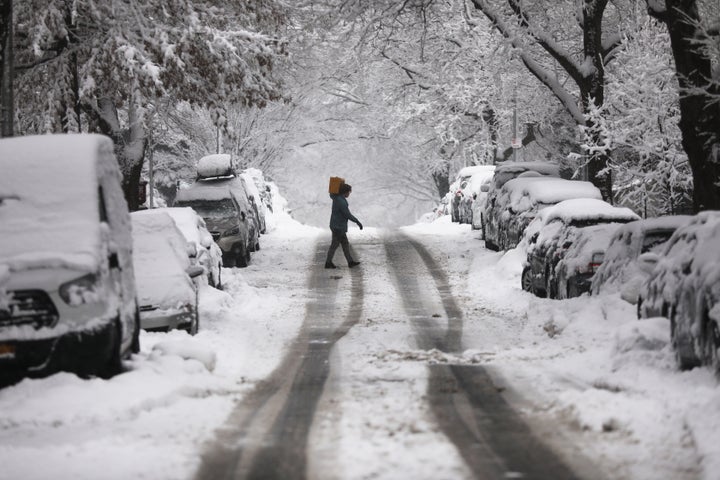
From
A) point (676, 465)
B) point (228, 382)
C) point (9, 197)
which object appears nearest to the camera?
point (676, 465)

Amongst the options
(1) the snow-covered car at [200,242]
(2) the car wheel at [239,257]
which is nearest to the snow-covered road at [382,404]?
(1) the snow-covered car at [200,242]

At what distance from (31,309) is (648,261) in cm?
655

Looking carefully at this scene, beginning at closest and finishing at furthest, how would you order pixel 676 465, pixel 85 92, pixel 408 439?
pixel 676 465 < pixel 408 439 < pixel 85 92

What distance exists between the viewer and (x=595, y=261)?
46.9ft

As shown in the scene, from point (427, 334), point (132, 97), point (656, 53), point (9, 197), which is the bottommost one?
point (427, 334)

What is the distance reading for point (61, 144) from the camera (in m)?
9.18

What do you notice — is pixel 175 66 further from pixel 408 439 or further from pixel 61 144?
pixel 408 439

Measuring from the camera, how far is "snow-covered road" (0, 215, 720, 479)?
6.34 metres

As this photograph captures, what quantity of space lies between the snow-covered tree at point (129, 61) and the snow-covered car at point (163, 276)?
17.4 ft

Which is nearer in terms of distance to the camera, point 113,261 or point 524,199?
point 113,261

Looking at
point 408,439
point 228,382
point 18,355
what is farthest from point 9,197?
point 408,439

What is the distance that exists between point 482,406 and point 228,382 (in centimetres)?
260

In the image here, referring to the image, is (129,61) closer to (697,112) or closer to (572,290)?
(572,290)

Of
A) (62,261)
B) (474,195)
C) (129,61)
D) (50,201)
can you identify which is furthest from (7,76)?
(474,195)
